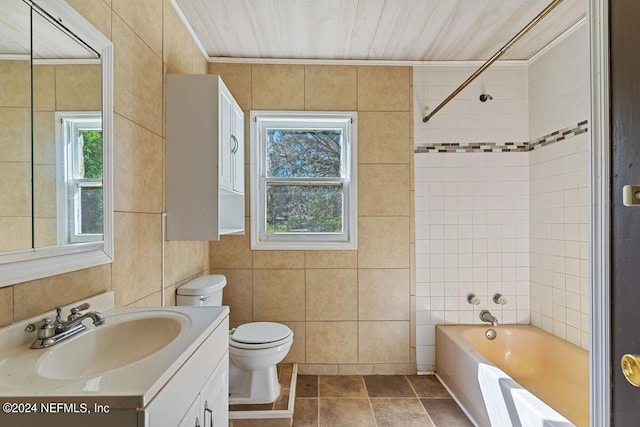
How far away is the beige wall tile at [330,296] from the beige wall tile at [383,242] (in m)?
0.21

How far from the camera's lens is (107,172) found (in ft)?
4.05

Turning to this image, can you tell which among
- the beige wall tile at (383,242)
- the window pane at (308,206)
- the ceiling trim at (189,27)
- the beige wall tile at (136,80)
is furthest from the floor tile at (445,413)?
the ceiling trim at (189,27)

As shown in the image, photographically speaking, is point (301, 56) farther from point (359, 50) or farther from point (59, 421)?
point (59, 421)

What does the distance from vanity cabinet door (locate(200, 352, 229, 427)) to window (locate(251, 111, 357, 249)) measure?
1.36 metres

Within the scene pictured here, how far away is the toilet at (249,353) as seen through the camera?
1.87 m

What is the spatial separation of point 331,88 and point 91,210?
187 centimetres

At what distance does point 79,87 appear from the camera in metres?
1.13

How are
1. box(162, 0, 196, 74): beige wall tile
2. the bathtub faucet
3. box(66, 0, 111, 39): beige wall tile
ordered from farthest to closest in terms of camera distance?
the bathtub faucet < box(162, 0, 196, 74): beige wall tile < box(66, 0, 111, 39): beige wall tile

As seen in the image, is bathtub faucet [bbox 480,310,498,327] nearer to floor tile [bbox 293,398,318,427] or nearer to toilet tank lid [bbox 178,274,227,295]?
floor tile [bbox 293,398,318,427]

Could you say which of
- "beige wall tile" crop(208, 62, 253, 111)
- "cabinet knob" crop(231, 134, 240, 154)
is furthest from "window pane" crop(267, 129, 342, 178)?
"cabinet knob" crop(231, 134, 240, 154)

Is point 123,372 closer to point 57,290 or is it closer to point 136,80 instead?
point 57,290

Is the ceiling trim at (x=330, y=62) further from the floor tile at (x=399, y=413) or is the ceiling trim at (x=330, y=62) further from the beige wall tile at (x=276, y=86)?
the floor tile at (x=399, y=413)

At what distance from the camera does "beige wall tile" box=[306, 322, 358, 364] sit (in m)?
2.47

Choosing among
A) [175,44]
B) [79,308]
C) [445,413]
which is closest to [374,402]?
[445,413]
